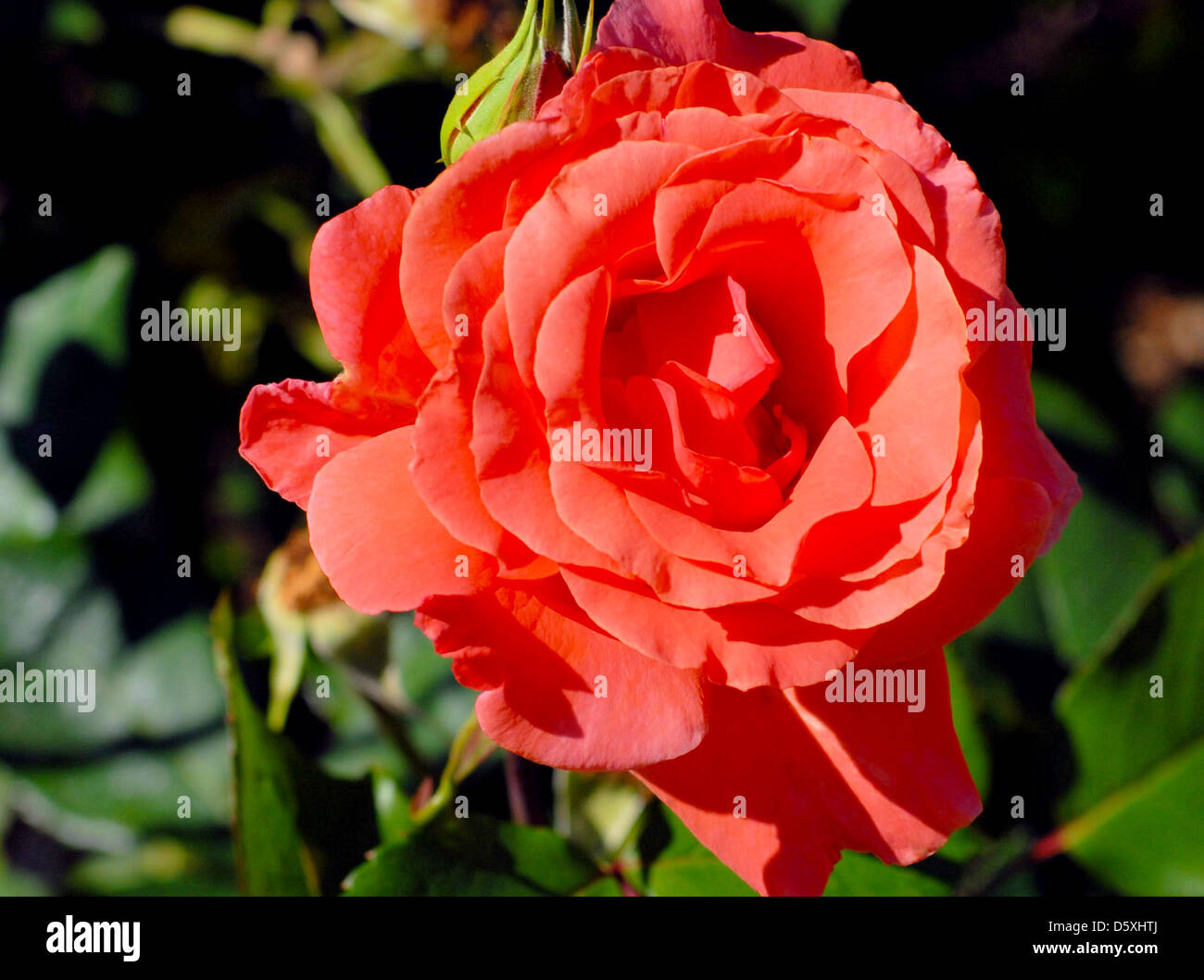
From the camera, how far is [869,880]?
34.9 inches

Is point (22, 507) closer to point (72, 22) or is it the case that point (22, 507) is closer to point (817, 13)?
point (72, 22)

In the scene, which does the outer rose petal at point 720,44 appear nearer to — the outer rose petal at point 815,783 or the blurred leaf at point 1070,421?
the outer rose petal at point 815,783

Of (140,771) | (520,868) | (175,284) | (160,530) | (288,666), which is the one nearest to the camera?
(520,868)

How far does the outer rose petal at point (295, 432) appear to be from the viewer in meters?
0.63

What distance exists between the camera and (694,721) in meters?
0.57

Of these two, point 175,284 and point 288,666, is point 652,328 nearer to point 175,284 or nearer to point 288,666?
point 288,666

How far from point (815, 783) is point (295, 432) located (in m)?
0.37

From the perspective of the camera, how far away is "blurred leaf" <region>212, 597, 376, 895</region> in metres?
0.85

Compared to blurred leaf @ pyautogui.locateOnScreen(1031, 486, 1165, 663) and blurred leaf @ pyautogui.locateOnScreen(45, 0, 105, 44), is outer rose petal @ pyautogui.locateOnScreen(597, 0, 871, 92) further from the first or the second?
blurred leaf @ pyautogui.locateOnScreen(45, 0, 105, 44)

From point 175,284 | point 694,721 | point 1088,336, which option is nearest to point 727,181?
point 694,721

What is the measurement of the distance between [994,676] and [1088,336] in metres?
0.68

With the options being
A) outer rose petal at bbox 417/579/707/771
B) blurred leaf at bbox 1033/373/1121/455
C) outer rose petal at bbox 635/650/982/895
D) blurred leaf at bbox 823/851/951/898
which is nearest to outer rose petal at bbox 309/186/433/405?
outer rose petal at bbox 417/579/707/771

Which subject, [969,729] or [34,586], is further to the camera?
[34,586]

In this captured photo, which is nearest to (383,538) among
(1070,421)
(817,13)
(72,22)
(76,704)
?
(76,704)
